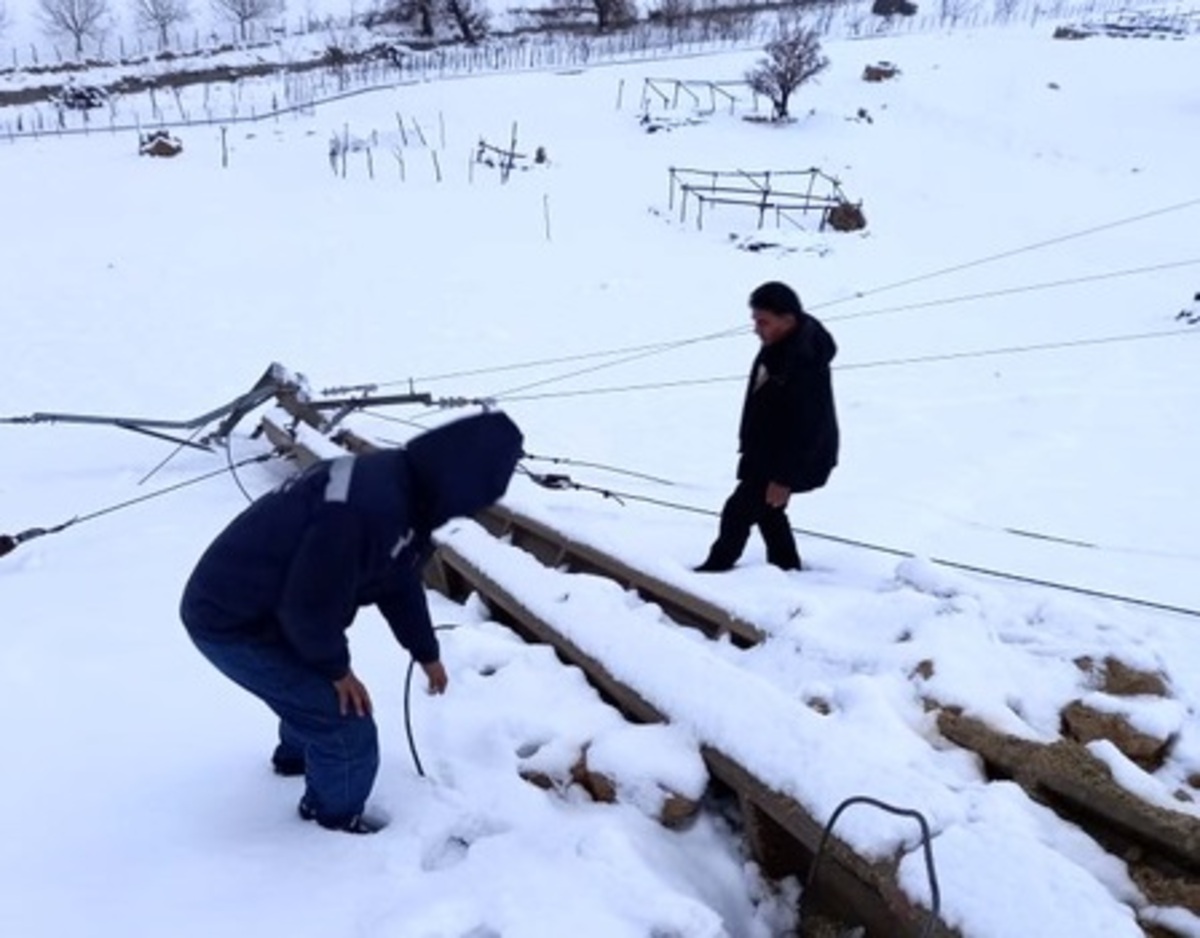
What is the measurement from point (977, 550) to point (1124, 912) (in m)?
4.41

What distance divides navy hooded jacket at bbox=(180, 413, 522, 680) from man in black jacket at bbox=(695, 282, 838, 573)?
86.7 inches

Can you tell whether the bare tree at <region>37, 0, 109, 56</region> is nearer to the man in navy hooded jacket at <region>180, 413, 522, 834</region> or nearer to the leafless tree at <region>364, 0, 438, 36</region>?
the leafless tree at <region>364, 0, 438, 36</region>

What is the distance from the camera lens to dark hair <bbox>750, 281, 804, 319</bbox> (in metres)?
4.54

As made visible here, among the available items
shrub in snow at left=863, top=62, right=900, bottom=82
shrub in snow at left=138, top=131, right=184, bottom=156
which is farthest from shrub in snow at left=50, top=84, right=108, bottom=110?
shrub in snow at left=863, top=62, right=900, bottom=82

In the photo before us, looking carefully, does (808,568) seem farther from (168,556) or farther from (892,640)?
(168,556)

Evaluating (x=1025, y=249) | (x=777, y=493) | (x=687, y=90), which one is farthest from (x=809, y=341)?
(x=687, y=90)

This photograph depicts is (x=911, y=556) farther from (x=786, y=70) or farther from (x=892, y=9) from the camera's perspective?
(x=892, y=9)

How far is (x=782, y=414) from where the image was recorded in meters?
4.86

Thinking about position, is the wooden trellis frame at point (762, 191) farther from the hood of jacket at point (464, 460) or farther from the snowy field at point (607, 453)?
the hood of jacket at point (464, 460)

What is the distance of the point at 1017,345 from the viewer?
1276cm

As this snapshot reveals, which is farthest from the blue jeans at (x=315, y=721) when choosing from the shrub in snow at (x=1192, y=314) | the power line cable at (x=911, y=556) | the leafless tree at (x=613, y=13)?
the leafless tree at (x=613, y=13)

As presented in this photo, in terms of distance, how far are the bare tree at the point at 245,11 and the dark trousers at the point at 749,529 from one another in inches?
1640

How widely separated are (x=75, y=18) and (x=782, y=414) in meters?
44.6

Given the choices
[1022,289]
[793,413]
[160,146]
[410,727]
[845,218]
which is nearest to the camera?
[410,727]
